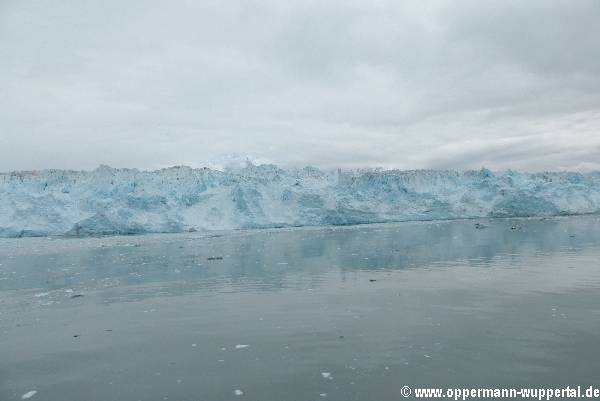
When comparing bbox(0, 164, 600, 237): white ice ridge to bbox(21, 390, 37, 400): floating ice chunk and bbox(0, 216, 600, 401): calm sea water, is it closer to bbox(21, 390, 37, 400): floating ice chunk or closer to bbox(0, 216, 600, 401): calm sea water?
bbox(0, 216, 600, 401): calm sea water

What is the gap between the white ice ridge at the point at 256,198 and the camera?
125 feet

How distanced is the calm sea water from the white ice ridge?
1011 inches

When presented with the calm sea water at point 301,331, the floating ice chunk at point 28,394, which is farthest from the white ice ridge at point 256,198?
the floating ice chunk at point 28,394

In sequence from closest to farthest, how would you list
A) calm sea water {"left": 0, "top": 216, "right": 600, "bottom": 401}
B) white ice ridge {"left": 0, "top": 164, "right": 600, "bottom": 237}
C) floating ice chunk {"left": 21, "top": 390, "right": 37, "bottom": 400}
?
floating ice chunk {"left": 21, "top": 390, "right": 37, "bottom": 400} → calm sea water {"left": 0, "top": 216, "right": 600, "bottom": 401} → white ice ridge {"left": 0, "top": 164, "right": 600, "bottom": 237}

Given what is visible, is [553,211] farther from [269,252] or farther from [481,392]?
[481,392]

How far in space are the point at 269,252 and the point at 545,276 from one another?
1122cm

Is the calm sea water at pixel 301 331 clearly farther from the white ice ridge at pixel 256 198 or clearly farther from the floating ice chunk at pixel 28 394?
the white ice ridge at pixel 256 198

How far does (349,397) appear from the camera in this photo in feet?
16.8

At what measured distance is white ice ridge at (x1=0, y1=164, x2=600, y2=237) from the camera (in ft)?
125

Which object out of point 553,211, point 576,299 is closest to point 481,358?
point 576,299

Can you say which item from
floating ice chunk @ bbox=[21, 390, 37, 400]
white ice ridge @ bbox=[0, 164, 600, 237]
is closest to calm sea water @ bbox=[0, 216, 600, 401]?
floating ice chunk @ bbox=[21, 390, 37, 400]

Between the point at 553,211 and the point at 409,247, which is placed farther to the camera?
the point at 553,211

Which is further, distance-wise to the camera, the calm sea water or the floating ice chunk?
the calm sea water

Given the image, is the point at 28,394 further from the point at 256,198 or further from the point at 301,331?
the point at 256,198
